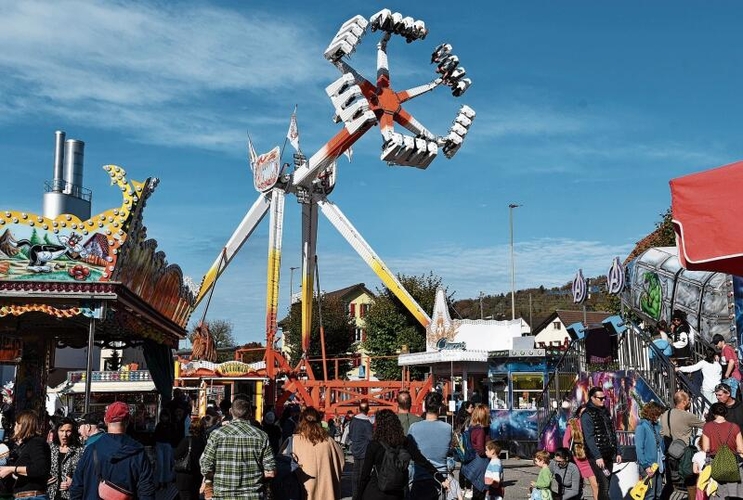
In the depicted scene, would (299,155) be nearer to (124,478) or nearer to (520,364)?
(520,364)

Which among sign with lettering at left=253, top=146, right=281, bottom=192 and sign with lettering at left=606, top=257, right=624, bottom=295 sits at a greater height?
sign with lettering at left=253, top=146, right=281, bottom=192

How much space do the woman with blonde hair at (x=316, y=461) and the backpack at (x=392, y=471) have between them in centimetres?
70

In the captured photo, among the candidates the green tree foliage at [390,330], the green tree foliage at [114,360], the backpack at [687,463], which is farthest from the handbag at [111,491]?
the green tree foliage at [390,330]

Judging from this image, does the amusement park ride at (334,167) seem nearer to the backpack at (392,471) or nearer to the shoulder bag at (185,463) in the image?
the shoulder bag at (185,463)

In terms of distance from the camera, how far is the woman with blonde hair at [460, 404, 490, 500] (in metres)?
9.38

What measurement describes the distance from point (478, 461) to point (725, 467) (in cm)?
262

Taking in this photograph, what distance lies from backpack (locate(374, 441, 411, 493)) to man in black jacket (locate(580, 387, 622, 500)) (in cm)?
314

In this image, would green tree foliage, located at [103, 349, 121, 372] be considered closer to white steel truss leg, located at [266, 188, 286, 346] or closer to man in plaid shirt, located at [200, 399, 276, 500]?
white steel truss leg, located at [266, 188, 286, 346]

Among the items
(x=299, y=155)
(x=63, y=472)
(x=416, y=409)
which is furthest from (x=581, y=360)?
(x=299, y=155)

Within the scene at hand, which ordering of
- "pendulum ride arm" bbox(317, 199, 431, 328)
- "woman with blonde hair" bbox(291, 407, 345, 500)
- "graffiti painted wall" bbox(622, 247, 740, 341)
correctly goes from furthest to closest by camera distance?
"pendulum ride arm" bbox(317, 199, 431, 328), "graffiti painted wall" bbox(622, 247, 740, 341), "woman with blonde hair" bbox(291, 407, 345, 500)

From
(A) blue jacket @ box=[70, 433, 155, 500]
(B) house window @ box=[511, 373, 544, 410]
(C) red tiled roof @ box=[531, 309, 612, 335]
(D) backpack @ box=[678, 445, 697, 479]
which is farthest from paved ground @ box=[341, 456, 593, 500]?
(C) red tiled roof @ box=[531, 309, 612, 335]

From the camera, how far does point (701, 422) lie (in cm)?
983

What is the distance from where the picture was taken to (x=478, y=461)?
9539 millimetres

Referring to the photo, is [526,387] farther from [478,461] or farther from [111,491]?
[111,491]
